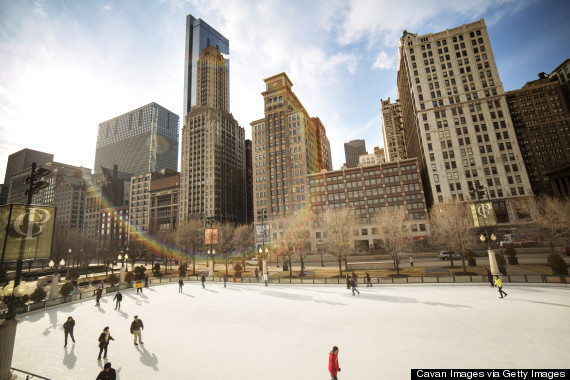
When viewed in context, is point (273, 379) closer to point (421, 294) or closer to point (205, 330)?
point (205, 330)

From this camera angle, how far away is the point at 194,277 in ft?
133

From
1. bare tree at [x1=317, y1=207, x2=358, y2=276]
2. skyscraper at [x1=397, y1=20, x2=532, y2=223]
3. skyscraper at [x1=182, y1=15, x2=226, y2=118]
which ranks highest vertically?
skyscraper at [x1=182, y1=15, x2=226, y2=118]

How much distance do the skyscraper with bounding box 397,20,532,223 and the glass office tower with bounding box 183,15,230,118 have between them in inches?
4856

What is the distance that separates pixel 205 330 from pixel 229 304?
6.60m

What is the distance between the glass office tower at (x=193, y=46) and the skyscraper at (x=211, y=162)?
86.0 ft

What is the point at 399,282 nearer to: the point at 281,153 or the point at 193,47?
the point at 281,153

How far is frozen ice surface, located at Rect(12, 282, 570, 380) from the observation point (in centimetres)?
968

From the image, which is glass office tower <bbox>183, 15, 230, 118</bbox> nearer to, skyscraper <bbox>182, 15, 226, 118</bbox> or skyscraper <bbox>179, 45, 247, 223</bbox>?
skyscraper <bbox>182, 15, 226, 118</bbox>

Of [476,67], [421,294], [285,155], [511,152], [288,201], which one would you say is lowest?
[421,294]

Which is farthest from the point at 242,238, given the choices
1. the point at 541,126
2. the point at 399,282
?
the point at 541,126

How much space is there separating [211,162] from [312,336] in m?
108

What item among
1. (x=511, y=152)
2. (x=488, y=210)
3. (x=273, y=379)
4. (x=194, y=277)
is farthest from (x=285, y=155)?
(x=273, y=379)

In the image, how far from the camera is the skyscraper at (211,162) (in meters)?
111

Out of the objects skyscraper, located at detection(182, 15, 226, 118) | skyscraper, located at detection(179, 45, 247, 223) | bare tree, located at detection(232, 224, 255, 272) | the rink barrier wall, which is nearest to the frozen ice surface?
the rink barrier wall
